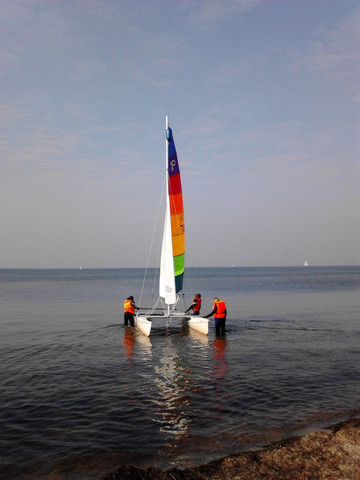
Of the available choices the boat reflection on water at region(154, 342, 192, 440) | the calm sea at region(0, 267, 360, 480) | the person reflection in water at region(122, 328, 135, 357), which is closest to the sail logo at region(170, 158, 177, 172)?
the calm sea at region(0, 267, 360, 480)

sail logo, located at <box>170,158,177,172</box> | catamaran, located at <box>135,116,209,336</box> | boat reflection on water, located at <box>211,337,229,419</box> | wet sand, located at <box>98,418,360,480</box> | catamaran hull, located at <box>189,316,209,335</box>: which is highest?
sail logo, located at <box>170,158,177,172</box>

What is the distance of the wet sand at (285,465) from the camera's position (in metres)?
5.74

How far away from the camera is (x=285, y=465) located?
6.08 m

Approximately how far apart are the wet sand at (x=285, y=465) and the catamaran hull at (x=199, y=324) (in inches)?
486

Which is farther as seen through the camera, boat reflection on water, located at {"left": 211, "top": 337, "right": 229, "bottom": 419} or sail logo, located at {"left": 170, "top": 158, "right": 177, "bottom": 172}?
sail logo, located at {"left": 170, "top": 158, "right": 177, "bottom": 172}

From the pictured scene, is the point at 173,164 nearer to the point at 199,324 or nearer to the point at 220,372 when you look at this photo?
the point at 199,324

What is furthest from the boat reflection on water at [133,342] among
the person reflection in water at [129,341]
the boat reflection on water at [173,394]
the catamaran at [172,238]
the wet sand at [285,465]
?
the wet sand at [285,465]

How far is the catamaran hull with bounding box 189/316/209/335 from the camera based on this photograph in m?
19.3

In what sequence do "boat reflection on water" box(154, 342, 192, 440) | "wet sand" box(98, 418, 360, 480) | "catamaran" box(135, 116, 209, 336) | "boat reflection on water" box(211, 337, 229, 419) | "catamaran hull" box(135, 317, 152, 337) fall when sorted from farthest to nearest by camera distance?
"catamaran" box(135, 116, 209, 336) → "catamaran hull" box(135, 317, 152, 337) → "boat reflection on water" box(211, 337, 229, 419) → "boat reflection on water" box(154, 342, 192, 440) → "wet sand" box(98, 418, 360, 480)

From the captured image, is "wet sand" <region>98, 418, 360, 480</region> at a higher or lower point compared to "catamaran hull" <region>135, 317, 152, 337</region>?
lower

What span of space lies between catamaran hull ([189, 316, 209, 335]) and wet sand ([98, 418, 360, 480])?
1235 centimetres

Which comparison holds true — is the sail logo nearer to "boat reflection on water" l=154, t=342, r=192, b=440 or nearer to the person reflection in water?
the person reflection in water

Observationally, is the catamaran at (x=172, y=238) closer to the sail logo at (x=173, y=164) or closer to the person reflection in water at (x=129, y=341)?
the sail logo at (x=173, y=164)

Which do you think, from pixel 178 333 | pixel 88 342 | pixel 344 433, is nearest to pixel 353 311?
pixel 178 333
